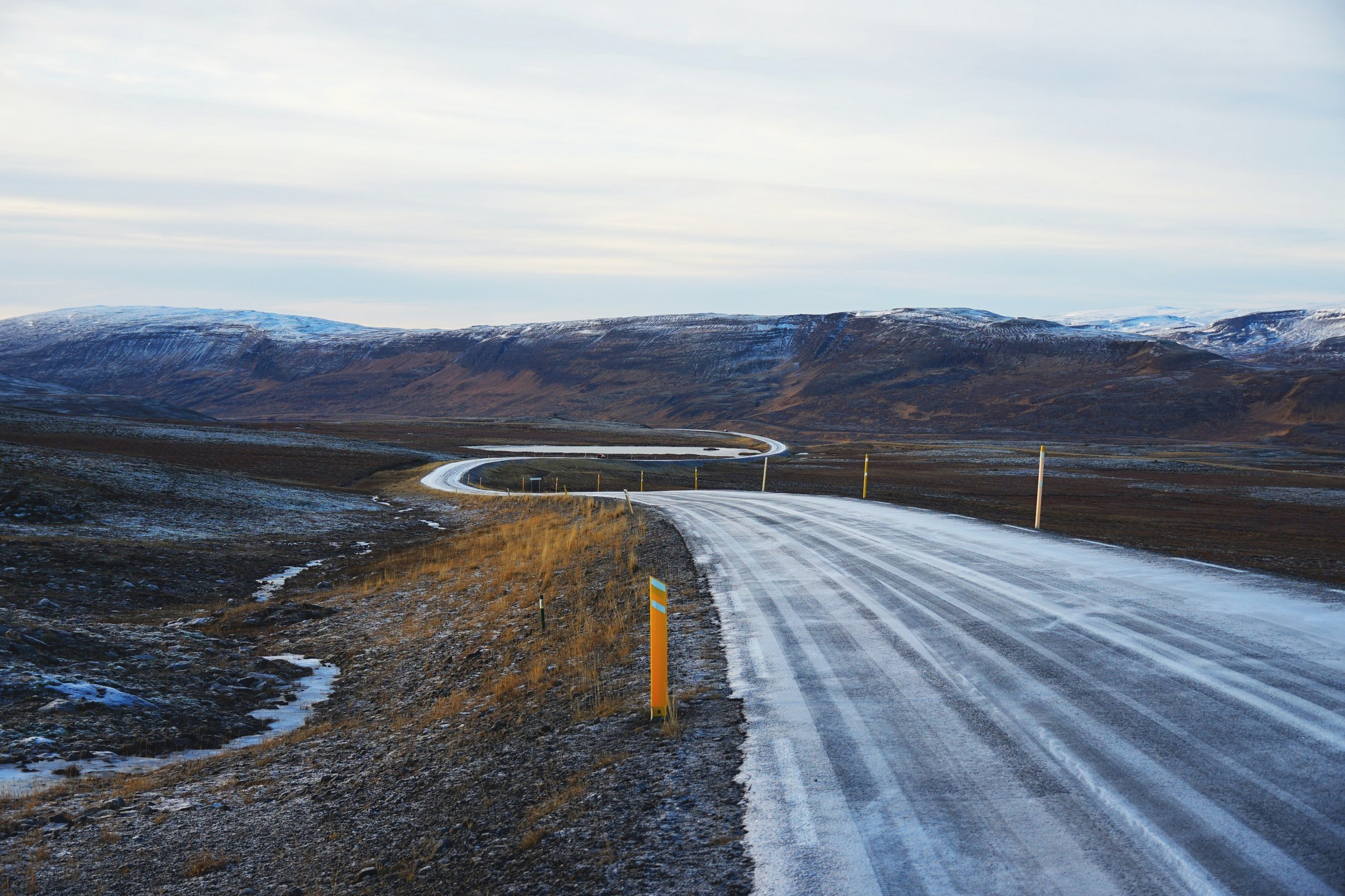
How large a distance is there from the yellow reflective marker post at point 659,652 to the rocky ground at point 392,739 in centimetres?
20

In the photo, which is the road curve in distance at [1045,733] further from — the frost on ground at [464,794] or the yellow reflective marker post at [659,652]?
the yellow reflective marker post at [659,652]

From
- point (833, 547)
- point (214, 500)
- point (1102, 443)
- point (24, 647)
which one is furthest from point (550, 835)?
point (1102, 443)

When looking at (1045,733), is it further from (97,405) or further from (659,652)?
(97,405)

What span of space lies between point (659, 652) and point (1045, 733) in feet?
10.0

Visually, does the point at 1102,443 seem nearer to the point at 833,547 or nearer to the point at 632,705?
the point at 833,547

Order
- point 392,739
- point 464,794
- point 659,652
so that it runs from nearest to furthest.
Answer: point 464,794 → point 659,652 → point 392,739

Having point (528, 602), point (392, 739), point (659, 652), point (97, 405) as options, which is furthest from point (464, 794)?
point (97, 405)

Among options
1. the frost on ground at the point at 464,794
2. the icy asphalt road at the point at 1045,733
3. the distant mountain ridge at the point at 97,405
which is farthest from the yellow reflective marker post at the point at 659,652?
the distant mountain ridge at the point at 97,405

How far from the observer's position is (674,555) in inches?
674

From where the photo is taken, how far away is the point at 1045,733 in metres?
6.38

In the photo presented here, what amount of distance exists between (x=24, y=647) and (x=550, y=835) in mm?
10296

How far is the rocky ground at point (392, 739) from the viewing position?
5.64 m

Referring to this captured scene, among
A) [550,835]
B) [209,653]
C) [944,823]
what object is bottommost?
[209,653]

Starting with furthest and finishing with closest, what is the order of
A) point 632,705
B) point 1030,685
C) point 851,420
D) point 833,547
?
1. point 851,420
2. point 833,547
3. point 632,705
4. point 1030,685
